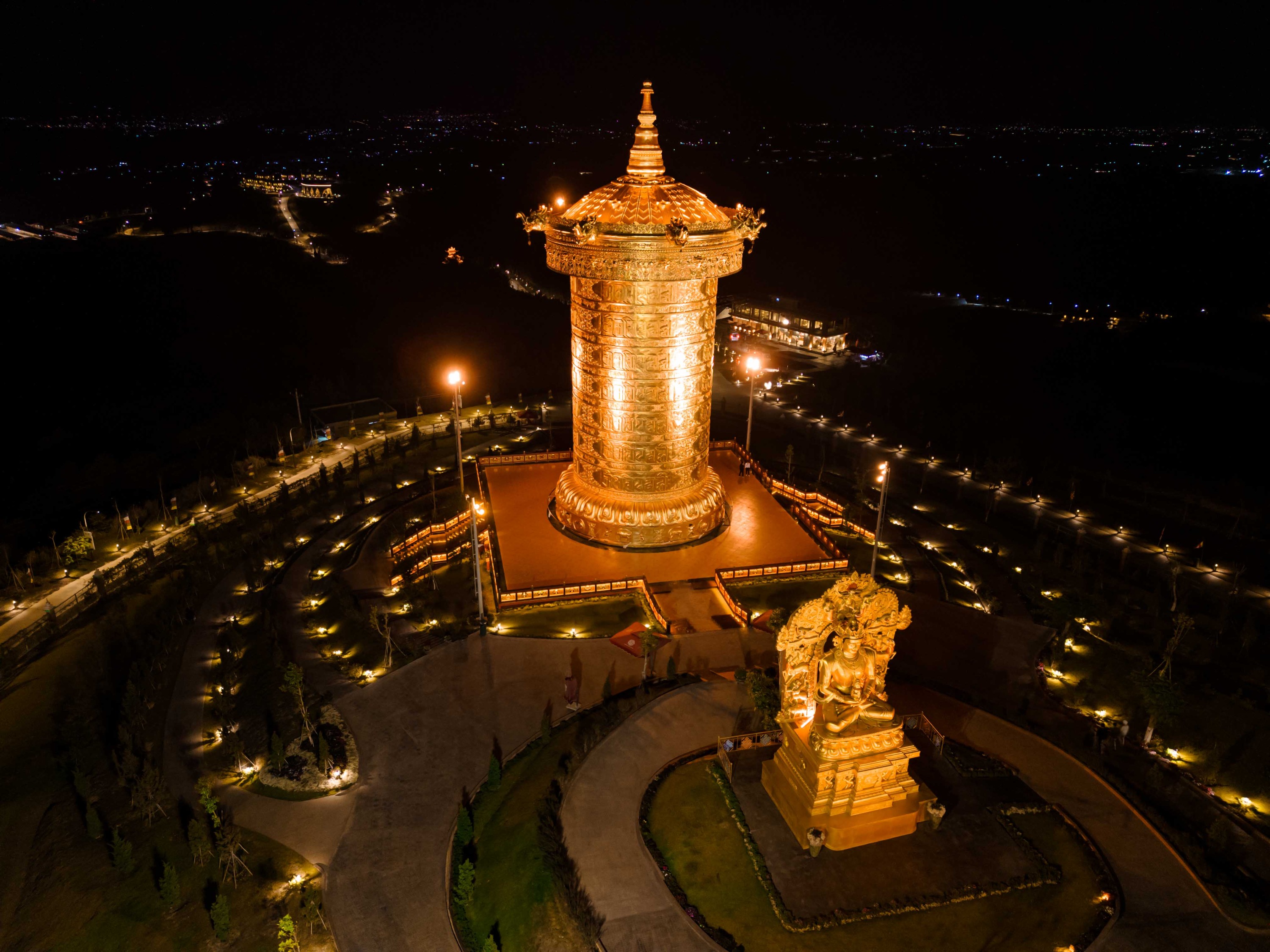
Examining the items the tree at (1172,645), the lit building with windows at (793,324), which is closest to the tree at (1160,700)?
the tree at (1172,645)

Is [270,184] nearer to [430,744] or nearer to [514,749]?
[430,744]

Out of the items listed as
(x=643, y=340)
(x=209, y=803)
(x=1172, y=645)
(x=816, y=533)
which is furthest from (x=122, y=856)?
(x=1172, y=645)

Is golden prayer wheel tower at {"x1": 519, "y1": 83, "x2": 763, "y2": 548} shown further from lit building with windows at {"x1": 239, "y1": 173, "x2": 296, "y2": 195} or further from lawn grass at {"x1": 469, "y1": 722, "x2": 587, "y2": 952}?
lit building with windows at {"x1": 239, "y1": 173, "x2": 296, "y2": 195}

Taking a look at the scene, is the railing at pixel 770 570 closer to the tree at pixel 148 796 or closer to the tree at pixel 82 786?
the tree at pixel 148 796

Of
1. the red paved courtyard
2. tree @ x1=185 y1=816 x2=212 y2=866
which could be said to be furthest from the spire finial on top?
tree @ x1=185 y1=816 x2=212 y2=866

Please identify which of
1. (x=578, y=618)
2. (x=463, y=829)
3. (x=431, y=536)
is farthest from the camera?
(x=431, y=536)
